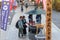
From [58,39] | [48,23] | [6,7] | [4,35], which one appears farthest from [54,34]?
[48,23]

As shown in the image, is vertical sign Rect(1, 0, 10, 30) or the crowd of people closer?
vertical sign Rect(1, 0, 10, 30)

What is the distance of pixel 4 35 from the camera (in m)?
18.1

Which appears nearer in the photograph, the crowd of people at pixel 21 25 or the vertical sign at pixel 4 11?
the vertical sign at pixel 4 11

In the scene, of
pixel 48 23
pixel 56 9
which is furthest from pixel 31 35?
Result: pixel 56 9

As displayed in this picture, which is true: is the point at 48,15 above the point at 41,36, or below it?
above

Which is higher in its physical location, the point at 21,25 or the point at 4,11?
the point at 4,11

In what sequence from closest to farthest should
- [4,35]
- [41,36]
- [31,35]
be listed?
[41,36] < [31,35] < [4,35]

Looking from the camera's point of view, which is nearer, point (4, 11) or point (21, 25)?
point (4, 11)

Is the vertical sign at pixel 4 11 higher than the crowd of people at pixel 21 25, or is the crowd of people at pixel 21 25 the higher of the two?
the vertical sign at pixel 4 11

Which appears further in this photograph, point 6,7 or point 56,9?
point 56,9

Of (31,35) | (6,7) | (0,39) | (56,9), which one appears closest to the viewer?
(6,7)

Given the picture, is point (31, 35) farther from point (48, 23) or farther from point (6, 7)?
point (48, 23)

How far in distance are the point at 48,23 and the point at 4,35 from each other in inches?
495

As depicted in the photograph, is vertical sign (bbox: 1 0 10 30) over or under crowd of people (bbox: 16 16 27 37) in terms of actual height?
over
